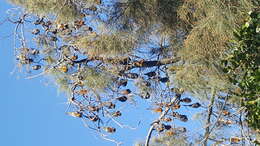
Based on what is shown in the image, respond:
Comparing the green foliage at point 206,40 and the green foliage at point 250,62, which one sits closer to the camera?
the green foliage at point 250,62

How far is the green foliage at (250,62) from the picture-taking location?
86.0 inches

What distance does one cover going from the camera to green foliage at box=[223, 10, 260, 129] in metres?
2.18

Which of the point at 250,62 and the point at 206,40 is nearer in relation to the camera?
the point at 250,62

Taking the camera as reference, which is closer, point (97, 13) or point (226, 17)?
point (226, 17)

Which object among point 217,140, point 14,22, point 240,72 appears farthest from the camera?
point 14,22

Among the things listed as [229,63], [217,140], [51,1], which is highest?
[51,1]

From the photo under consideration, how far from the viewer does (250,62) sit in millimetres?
2279

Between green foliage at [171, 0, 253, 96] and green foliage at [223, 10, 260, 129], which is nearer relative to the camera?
green foliage at [223, 10, 260, 129]

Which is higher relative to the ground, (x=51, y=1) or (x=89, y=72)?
(x=51, y=1)

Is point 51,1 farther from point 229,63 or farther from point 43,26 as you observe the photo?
point 229,63

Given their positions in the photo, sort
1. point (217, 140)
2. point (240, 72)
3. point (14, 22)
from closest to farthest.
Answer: point (240, 72)
point (217, 140)
point (14, 22)

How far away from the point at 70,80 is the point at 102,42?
0.40 metres

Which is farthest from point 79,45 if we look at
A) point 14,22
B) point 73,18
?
point 14,22

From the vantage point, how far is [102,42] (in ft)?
9.59
